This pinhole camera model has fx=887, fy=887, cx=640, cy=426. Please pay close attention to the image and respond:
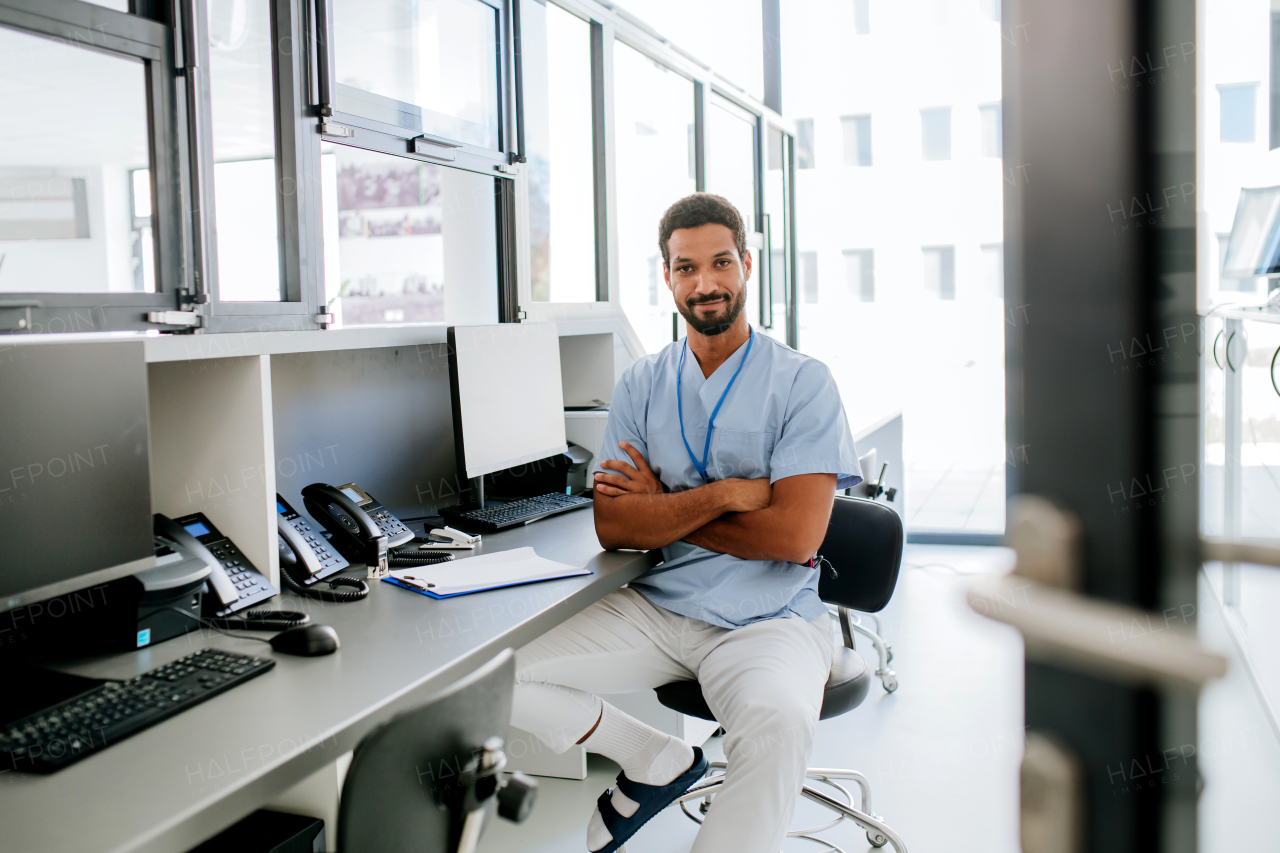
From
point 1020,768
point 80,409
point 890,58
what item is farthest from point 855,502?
point 890,58

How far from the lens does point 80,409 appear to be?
117cm

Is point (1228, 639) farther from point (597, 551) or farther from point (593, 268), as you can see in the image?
point (593, 268)

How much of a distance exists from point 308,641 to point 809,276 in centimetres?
421

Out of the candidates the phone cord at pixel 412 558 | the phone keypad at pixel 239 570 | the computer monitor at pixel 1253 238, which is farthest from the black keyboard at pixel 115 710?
the computer monitor at pixel 1253 238

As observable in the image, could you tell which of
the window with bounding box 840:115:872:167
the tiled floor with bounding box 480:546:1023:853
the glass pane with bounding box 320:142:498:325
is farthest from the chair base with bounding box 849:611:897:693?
the glass pane with bounding box 320:142:498:325

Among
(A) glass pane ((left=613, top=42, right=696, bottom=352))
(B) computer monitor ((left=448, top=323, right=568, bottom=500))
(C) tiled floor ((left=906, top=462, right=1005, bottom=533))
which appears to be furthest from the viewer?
(C) tiled floor ((left=906, top=462, right=1005, bottom=533))

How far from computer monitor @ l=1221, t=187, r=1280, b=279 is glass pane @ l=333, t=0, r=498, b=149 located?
6.38ft

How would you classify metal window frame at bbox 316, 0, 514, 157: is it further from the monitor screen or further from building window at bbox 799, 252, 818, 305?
building window at bbox 799, 252, 818, 305

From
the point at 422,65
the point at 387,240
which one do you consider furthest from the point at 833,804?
the point at 387,240

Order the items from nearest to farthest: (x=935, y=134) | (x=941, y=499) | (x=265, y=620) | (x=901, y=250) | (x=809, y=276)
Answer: (x=265, y=620) → (x=935, y=134) → (x=901, y=250) → (x=941, y=499) → (x=809, y=276)

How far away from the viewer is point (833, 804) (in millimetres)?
1776

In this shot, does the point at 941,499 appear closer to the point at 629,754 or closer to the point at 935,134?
the point at 935,134

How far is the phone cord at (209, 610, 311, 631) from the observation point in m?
1.36

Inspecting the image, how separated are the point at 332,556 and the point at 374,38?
3.93 ft
